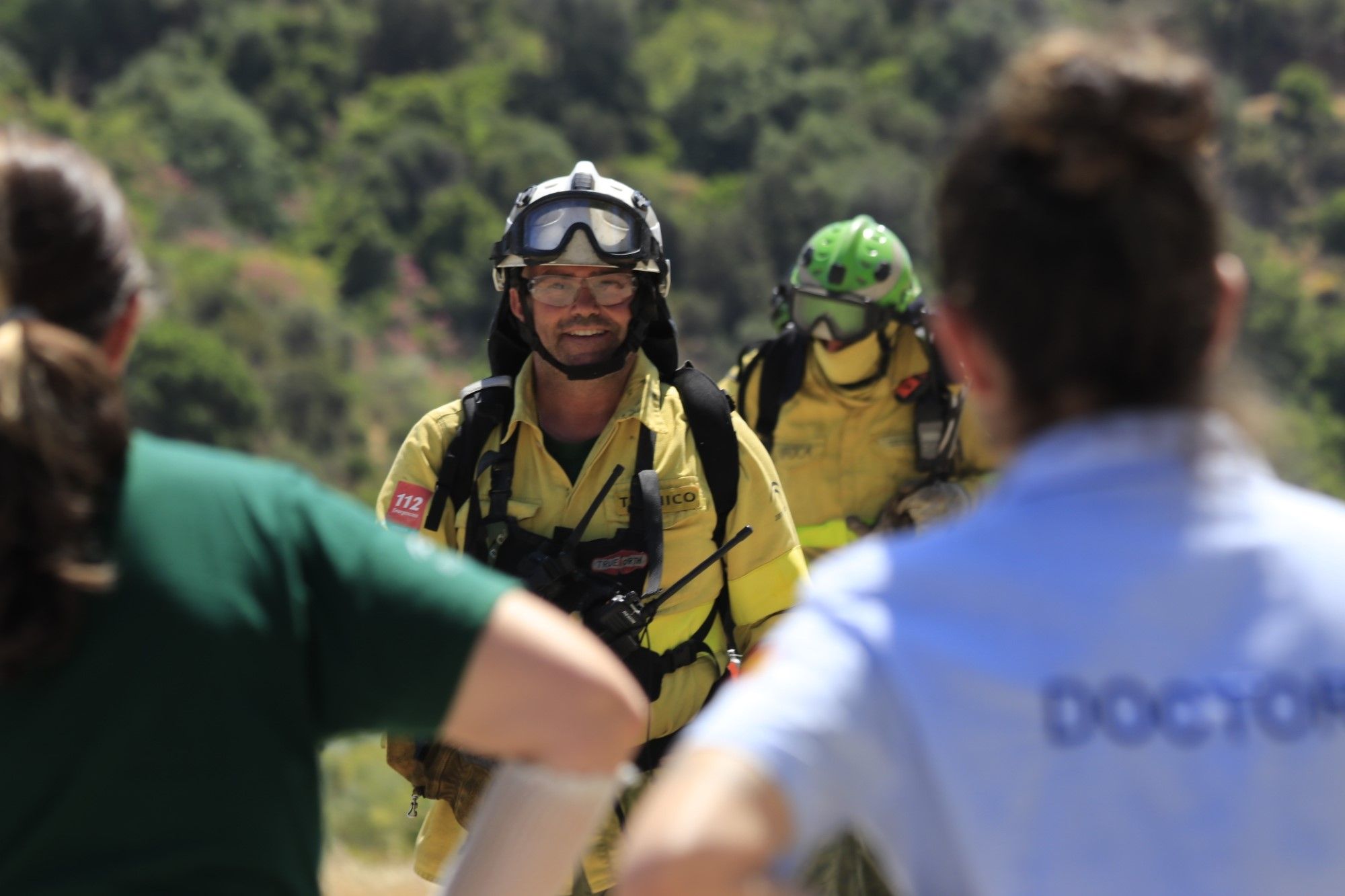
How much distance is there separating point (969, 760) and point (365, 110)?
78171 mm

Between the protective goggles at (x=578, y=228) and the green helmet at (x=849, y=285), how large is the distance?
2336mm

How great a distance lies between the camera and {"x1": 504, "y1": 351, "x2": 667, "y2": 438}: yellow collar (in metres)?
4.53

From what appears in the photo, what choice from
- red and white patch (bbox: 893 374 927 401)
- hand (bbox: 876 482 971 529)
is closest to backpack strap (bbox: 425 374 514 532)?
hand (bbox: 876 482 971 529)

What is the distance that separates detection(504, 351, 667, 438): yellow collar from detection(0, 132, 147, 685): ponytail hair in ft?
8.25

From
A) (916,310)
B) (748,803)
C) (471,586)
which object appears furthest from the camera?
(916,310)

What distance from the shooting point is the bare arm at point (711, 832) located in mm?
1665

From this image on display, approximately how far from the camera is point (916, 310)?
23.2ft

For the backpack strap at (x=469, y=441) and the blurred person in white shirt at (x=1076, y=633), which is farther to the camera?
the backpack strap at (x=469, y=441)

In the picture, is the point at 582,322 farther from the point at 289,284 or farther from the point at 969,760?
the point at 289,284

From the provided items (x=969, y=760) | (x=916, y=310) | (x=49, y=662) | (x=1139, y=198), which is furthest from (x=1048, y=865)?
(x=916, y=310)

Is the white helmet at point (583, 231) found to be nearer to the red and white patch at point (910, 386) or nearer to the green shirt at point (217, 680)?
the red and white patch at point (910, 386)

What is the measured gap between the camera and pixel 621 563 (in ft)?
14.4

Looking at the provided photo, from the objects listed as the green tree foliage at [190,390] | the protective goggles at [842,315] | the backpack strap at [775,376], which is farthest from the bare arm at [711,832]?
the green tree foliage at [190,390]

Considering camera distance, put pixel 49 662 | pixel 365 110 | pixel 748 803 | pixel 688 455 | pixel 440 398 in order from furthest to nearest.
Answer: pixel 365 110 < pixel 440 398 < pixel 688 455 < pixel 49 662 < pixel 748 803
